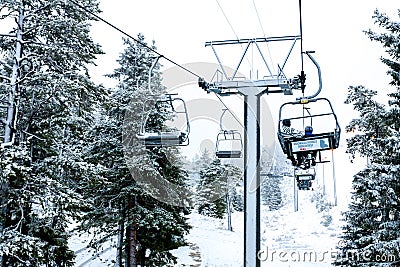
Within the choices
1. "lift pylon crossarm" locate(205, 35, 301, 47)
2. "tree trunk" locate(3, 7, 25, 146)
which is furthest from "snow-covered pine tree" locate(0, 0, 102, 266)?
"lift pylon crossarm" locate(205, 35, 301, 47)

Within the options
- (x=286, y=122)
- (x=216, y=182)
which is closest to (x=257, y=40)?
(x=286, y=122)

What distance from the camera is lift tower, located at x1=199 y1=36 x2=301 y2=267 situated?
8.64 m

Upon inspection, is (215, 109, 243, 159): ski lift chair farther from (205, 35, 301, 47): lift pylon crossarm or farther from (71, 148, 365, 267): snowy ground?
(71, 148, 365, 267): snowy ground

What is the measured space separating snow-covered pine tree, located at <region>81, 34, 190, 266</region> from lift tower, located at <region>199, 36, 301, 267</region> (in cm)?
406

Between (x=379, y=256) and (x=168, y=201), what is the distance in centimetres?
685

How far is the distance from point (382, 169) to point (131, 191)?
7.41 m

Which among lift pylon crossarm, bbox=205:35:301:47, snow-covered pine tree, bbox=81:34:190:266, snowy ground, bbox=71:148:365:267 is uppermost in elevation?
lift pylon crossarm, bbox=205:35:301:47

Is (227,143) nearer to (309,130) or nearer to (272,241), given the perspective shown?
(309,130)

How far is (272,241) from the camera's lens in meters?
26.4

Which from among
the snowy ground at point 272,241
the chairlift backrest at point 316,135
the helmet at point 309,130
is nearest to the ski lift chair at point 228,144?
the chairlift backrest at point 316,135

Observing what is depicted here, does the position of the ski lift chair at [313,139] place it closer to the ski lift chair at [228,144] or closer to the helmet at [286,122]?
the helmet at [286,122]

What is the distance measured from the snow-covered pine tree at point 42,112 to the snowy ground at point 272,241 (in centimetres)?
488

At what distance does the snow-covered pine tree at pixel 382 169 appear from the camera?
29.5 ft

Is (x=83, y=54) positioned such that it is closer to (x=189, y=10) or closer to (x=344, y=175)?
(x=189, y=10)
